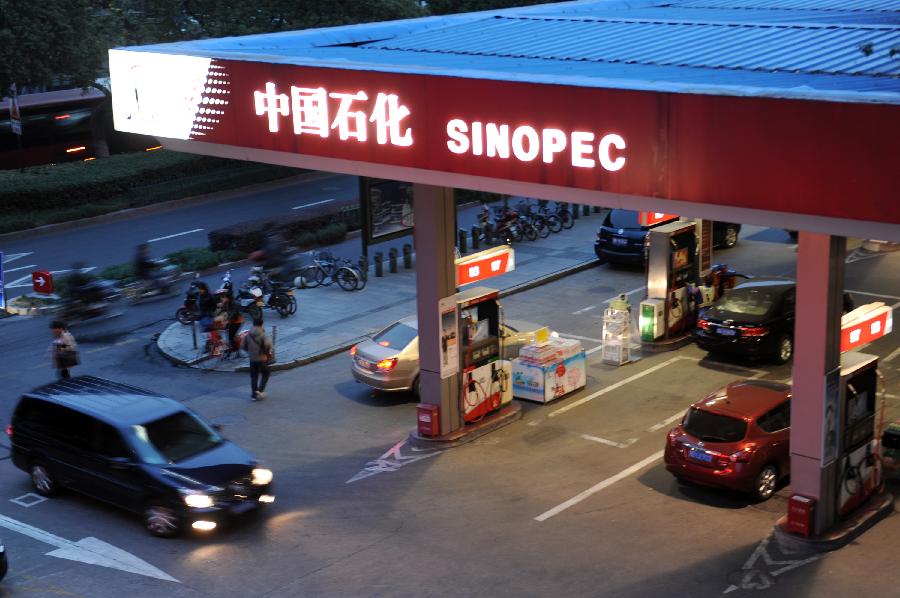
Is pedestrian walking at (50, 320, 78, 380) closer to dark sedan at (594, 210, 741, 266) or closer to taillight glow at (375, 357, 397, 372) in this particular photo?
taillight glow at (375, 357, 397, 372)

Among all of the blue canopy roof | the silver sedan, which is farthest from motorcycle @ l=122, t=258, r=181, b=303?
the blue canopy roof

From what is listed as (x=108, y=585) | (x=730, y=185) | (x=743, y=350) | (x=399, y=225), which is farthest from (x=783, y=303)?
(x=108, y=585)

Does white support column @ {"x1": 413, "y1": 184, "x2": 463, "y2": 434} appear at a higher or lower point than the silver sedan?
higher

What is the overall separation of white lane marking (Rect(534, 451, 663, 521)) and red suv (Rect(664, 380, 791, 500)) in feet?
3.46

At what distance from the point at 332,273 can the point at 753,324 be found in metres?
11.3

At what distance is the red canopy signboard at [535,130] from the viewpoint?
11.6 meters

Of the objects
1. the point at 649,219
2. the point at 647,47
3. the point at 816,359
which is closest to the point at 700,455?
the point at 816,359

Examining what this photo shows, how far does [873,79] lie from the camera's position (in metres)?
14.0

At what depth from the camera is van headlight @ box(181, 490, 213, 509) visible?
51.1ft

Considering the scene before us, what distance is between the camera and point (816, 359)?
48.1ft

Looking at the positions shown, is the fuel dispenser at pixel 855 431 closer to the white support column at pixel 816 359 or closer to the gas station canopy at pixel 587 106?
the white support column at pixel 816 359

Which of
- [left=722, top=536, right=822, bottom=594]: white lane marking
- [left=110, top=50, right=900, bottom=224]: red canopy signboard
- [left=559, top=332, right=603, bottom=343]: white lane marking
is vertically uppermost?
[left=110, top=50, right=900, bottom=224]: red canopy signboard

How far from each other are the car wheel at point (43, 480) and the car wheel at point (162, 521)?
84.3 inches

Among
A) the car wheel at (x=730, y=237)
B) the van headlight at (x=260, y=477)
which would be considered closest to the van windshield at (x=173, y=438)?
the van headlight at (x=260, y=477)
